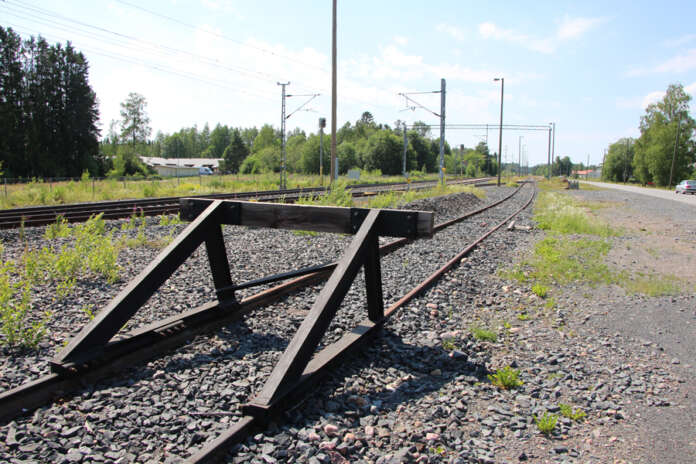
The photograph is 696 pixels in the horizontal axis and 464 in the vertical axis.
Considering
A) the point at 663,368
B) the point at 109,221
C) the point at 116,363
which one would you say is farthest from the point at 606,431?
the point at 109,221

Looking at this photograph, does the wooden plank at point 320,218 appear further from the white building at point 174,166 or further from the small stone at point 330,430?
the white building at point 174,166

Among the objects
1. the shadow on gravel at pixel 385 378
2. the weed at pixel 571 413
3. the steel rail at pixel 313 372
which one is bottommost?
the weed at pixel 571 413

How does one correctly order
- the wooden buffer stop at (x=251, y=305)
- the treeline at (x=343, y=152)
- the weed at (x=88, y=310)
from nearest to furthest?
the wooden buffer stop at (x=251, y=305) < the weed at (x=88, y=310) < the treeline at (x=343, y=152)

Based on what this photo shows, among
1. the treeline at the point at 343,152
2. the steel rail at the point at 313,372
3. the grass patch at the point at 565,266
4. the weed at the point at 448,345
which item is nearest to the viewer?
the steel rail at the point at 313,372

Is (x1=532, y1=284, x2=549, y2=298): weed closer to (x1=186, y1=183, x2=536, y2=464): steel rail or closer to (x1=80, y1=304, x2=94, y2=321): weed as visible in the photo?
(x1=186, y1=183, x2=536, y2=464): steel rail

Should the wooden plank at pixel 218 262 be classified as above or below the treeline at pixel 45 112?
below

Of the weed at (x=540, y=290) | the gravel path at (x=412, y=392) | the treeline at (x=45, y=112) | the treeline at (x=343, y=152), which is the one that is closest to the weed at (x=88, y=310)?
the gravel path at (x=412, y=392)

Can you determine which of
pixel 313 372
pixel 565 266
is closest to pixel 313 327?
pixel 313 372

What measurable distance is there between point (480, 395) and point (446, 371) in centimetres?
42

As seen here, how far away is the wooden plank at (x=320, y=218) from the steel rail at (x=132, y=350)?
0.67 metres

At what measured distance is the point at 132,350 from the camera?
134 inches

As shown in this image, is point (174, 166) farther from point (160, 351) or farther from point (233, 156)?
point (160, 351)

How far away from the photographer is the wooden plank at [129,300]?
3.12 metres

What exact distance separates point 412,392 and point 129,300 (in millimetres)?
2299
